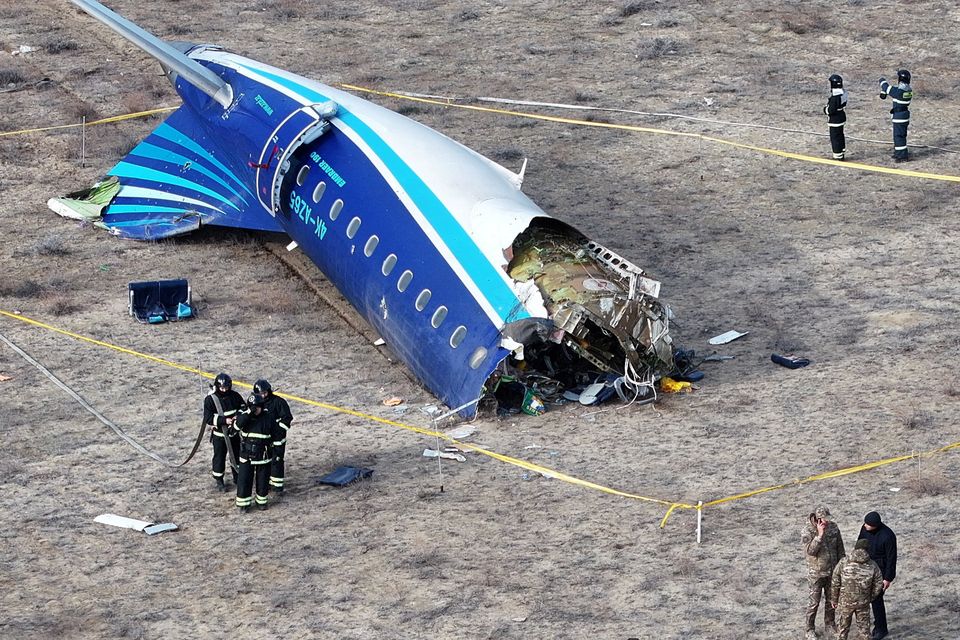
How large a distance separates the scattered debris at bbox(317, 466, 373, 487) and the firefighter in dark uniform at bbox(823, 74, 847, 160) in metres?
17.0

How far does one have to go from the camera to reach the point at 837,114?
113 ft

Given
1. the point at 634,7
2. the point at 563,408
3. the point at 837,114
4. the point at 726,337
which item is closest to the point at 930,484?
the point at 563,408

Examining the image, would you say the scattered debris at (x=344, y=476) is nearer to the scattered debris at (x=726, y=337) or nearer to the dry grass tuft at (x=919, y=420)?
the scattered debris at (x=726, y=337)

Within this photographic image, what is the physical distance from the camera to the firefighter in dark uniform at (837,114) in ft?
112

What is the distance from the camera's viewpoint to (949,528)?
19.9 meters

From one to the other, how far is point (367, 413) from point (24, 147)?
54.1 feet

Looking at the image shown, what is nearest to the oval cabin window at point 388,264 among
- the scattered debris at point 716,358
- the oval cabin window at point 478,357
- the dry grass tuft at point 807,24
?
the oval cabin window at point 478,357

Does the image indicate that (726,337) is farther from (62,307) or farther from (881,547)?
(62,307)

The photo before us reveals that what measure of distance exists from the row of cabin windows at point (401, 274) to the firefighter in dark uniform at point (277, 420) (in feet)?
12.5

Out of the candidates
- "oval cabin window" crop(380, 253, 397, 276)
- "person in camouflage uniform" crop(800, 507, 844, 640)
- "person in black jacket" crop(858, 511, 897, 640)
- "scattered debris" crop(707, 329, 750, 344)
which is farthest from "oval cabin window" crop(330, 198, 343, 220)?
"person in black jacket" crop(858, 511, 897, 640)

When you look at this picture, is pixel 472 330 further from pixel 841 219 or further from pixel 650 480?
pixel 841 219

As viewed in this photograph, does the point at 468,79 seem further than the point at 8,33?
No

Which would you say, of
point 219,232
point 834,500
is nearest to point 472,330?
point 834,500

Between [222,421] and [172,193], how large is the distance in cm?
1232
